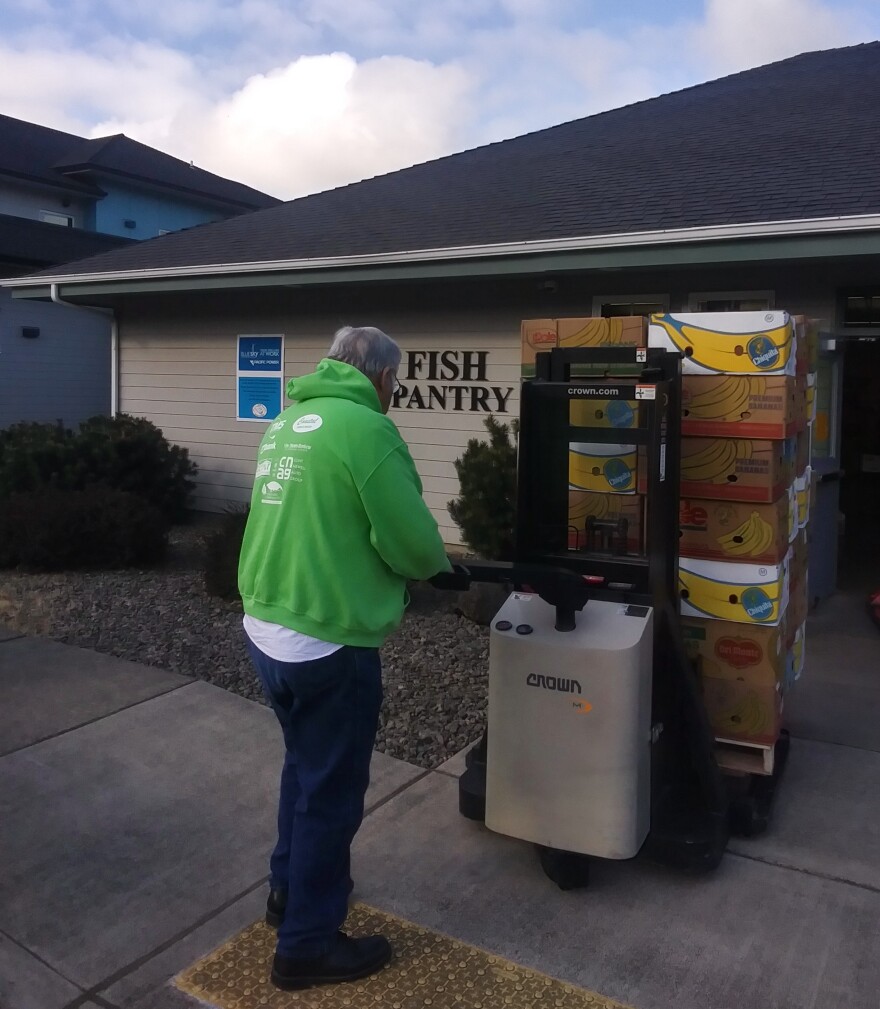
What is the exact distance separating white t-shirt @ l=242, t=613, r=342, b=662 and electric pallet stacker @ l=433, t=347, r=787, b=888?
1.56 feet

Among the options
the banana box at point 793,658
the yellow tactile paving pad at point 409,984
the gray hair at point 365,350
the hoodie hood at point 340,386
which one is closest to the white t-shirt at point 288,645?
the hoodie hood at point 340,386

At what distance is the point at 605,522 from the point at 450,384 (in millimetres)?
5870

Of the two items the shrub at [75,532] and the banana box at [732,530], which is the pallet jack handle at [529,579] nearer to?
the banana box at [732,530]

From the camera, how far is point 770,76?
11.9 metres

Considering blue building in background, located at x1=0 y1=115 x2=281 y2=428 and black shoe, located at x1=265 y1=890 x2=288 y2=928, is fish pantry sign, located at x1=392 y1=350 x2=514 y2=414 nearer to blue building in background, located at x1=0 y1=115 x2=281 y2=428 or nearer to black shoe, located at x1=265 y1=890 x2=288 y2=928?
blue building in background, located at x1=0 y1=115 x2=281 y2=428

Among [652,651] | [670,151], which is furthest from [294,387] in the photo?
[670,151]

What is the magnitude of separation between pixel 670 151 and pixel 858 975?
8.19 m

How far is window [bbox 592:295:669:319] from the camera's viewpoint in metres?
8.20

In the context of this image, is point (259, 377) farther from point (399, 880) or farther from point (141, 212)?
point (141, 212)

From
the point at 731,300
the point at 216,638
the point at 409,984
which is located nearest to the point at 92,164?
the point at 731,300

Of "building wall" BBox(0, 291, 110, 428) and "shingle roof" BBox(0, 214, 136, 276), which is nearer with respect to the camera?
"shingle roof" BBox(0, 214, 136, 276)

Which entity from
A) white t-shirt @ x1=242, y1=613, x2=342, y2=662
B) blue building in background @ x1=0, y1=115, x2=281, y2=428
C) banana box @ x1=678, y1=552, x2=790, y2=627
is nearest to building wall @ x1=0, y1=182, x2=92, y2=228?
blue building in background @ x1=0, y1=115, x2=281, y2=428

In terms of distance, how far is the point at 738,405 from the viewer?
367cm

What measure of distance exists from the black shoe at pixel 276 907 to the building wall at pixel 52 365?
1467 centimetres
